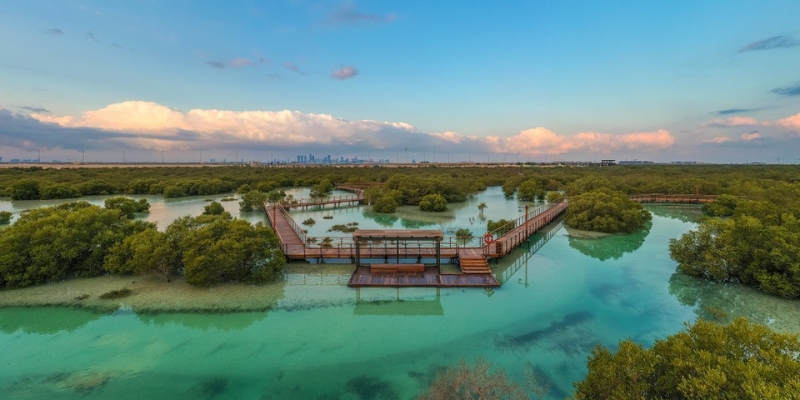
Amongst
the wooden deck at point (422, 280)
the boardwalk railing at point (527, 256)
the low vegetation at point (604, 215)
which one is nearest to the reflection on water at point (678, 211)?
the low vegetation at point (604, 215)

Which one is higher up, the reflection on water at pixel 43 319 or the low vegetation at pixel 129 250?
the low vegetation at pixel 129 250

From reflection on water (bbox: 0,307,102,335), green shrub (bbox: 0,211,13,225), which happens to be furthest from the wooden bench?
green shrub (bbox: 0,211,13,225)

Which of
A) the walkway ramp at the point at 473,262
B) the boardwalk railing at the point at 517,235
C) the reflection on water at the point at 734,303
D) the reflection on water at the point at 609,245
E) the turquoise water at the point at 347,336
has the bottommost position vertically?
the turquoise water at the point at 347,336

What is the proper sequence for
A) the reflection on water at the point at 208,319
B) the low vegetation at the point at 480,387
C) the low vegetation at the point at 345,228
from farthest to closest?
the low vegetation at the point at 345,228
the reflection on water at the point at 208,319
the low vegetation at the point at 480,387

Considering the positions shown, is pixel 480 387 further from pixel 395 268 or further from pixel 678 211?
pixel 678 211

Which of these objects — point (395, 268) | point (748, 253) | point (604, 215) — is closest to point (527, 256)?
point (395, 268)

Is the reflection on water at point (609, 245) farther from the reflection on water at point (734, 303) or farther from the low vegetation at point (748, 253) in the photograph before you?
the reflection on water at point (734, 303)

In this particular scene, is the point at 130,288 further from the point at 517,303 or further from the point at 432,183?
the point at 432,183
